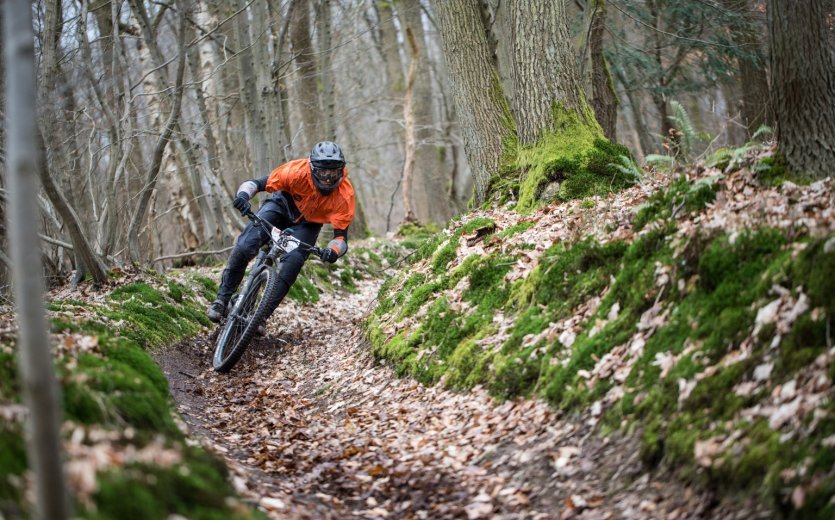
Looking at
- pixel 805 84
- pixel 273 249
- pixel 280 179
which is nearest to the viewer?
pixel 805 84

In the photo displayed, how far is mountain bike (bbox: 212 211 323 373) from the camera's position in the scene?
9.01 metres

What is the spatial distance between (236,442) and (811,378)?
4515 mm

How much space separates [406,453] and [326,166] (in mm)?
4444

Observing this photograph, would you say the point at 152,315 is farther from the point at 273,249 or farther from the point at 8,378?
the point at 8,378

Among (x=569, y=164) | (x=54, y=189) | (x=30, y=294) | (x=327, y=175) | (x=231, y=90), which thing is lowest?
(x=30, y=294)

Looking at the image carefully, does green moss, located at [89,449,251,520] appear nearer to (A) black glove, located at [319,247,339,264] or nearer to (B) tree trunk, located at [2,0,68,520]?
(B) tree trunk, located at [2,0,68,520]

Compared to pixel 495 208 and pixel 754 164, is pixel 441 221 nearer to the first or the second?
pixel 495 208


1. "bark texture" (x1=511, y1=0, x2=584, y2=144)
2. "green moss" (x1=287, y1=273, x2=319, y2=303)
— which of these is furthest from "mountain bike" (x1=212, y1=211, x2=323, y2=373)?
"green moss" (x1=287, y1=273, x2=319, y2=303)

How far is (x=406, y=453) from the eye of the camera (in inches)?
228

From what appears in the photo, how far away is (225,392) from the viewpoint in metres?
8.42

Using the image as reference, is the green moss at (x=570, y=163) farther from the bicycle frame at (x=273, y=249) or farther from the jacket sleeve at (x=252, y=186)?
the jacket sleeve at (x=252, y=186)

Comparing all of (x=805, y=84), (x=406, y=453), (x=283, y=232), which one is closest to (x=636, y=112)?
(x=283, y=232)

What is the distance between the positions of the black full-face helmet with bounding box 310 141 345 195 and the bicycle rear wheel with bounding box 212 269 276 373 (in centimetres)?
126

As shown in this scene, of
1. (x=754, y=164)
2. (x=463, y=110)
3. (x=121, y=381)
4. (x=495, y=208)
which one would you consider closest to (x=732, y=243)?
(x=754, y=164)
